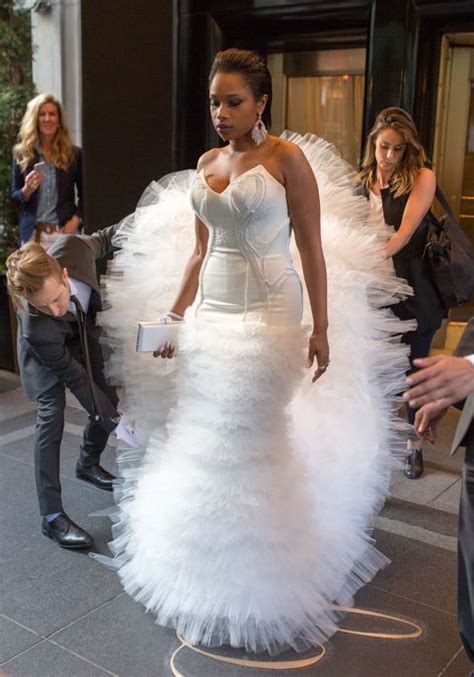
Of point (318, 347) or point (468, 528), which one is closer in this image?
point (468, 528)

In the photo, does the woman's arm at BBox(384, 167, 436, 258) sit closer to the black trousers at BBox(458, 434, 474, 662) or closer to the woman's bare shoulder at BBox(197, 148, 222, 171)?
the woman's bare shoulder at BBox(197, 148, 222, 171)

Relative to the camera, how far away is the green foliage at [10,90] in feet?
21.3

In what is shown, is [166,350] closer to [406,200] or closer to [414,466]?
[406,200]

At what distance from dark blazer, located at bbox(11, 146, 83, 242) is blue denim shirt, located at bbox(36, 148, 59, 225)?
0.02 m

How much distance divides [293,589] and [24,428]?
285cm

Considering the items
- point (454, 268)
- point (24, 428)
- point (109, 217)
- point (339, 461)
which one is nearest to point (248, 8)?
point (109, 217)

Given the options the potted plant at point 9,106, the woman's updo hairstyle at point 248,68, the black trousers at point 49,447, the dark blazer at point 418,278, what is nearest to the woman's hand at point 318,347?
the woman's updo hairstyle at point 248,68

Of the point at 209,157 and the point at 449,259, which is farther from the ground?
the point at 209,157

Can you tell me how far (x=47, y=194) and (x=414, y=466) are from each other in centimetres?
341

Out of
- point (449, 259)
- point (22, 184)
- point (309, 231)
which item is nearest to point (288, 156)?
point (309, 231)

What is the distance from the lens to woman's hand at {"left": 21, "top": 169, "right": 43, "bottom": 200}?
18.8ft

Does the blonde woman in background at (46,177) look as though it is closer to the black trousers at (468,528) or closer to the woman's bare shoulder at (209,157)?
the woman's bare shoulder at (209,157)

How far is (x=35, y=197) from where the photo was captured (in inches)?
234

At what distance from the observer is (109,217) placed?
6395 mm
